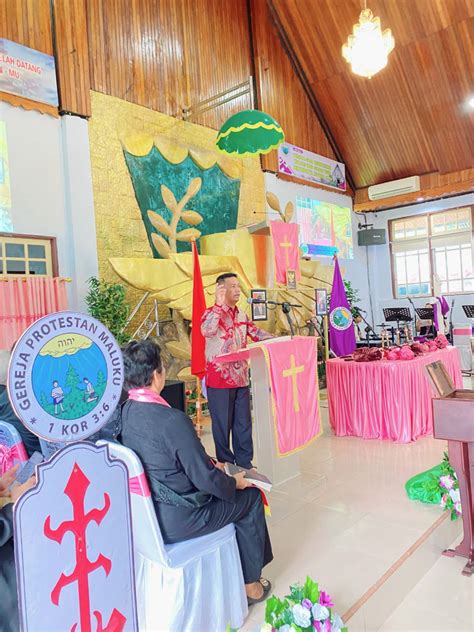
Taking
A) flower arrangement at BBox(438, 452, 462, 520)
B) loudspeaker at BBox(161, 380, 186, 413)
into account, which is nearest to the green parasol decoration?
loudspeaker at BBox(161, 380, 186, 413)

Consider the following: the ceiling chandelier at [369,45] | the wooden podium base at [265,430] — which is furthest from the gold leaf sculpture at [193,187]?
the wooden podium base at [265,430]

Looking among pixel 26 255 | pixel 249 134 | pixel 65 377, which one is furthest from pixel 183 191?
pixel 65 377

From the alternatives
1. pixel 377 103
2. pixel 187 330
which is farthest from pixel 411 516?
pixel 377 103

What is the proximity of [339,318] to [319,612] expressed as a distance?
17.0 ft

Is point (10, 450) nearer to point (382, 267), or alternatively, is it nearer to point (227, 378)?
point (227, 378)

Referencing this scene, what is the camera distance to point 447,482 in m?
2.73

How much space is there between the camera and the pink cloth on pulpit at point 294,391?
303 centimetres

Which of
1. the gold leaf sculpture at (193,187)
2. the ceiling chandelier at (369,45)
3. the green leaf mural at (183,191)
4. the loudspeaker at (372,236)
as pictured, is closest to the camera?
the ceiling chandelier at (369,45)

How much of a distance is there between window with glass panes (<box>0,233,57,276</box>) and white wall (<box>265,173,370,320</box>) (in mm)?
4480

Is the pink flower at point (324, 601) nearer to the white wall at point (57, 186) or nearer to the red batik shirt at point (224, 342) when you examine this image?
the red batik shirt at point (224, 342)

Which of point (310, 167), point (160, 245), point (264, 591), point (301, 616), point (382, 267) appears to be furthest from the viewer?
point (382, 267)

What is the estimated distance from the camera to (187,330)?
643 centimetres

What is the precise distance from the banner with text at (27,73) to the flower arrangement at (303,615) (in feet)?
19.0

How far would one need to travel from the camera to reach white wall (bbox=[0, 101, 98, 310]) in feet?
18.0
